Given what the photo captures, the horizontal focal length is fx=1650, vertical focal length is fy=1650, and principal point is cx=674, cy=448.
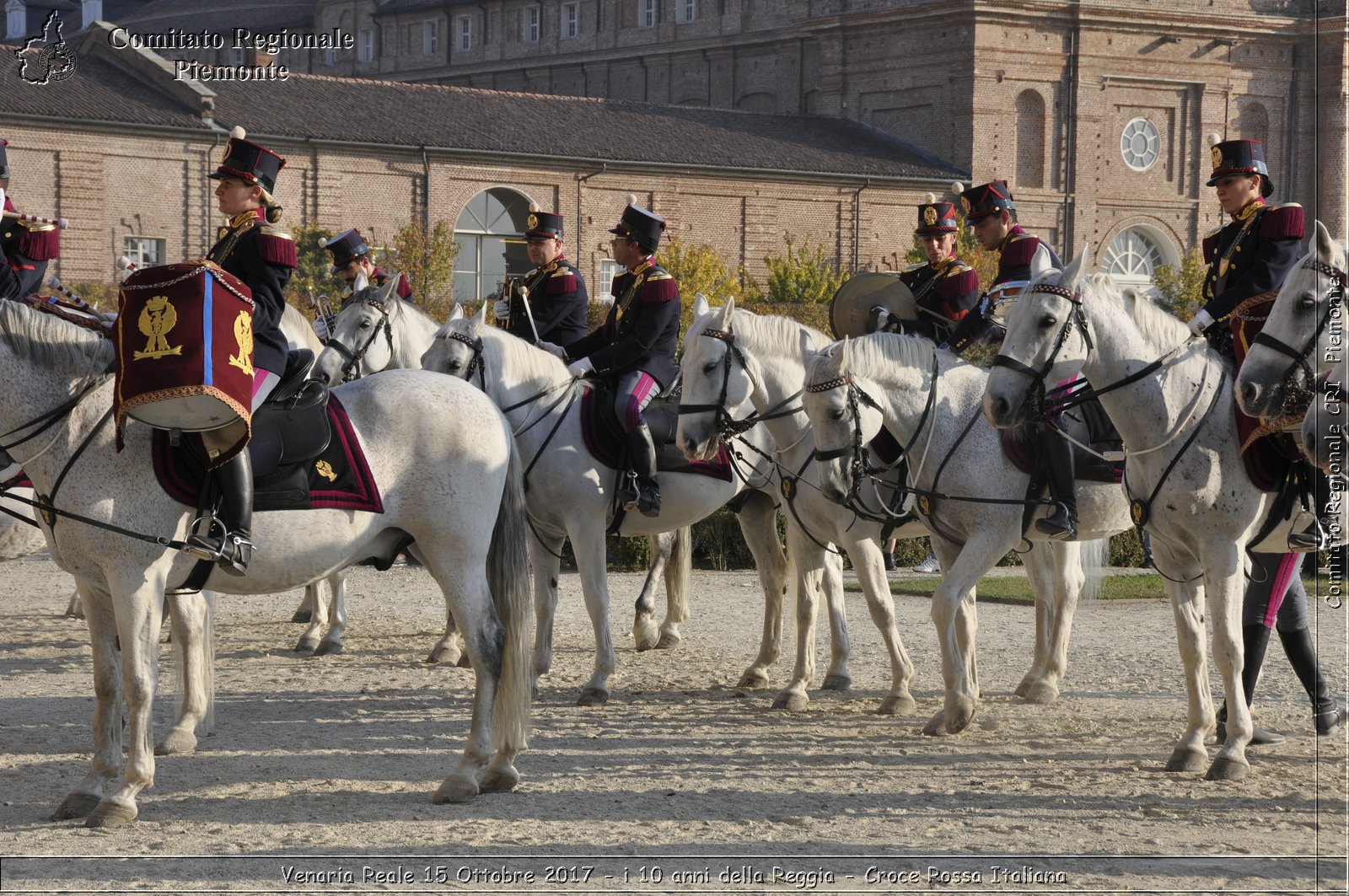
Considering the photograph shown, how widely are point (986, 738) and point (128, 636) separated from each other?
4.99 meters

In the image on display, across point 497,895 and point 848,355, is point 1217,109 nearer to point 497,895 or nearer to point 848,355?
point 848,355

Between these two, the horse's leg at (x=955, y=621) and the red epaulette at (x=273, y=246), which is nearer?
the red epaulette at (x=273, y=246)

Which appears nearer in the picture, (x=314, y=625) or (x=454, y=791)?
(x=454, y=791)

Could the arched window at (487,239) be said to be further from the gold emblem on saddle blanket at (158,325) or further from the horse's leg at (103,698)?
the gold emblem on saddle blanket at (158,325)

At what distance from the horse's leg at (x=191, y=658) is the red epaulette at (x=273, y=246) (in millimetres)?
2409

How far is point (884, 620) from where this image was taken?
34.9 ft

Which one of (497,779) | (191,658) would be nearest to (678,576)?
(191,658)

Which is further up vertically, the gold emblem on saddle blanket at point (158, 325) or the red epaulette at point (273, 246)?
the red epaulette at point (273, 246)

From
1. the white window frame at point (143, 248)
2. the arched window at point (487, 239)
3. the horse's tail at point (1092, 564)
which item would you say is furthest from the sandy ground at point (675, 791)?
the arched window at point (487, 239)

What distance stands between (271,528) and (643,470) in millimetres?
3731

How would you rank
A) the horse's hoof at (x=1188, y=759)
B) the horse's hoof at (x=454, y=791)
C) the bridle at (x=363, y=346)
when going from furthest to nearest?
1. the bridle at (x=363, y=346)
2. the horse's hoof at (x=1188, y=759)
3. the horse's hoof at (x=454, y=791)

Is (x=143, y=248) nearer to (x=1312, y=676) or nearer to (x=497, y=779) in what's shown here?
(x=497, y=779)

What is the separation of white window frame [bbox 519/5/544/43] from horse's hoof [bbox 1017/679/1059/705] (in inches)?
2667

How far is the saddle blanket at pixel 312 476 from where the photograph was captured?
7.61 metres
